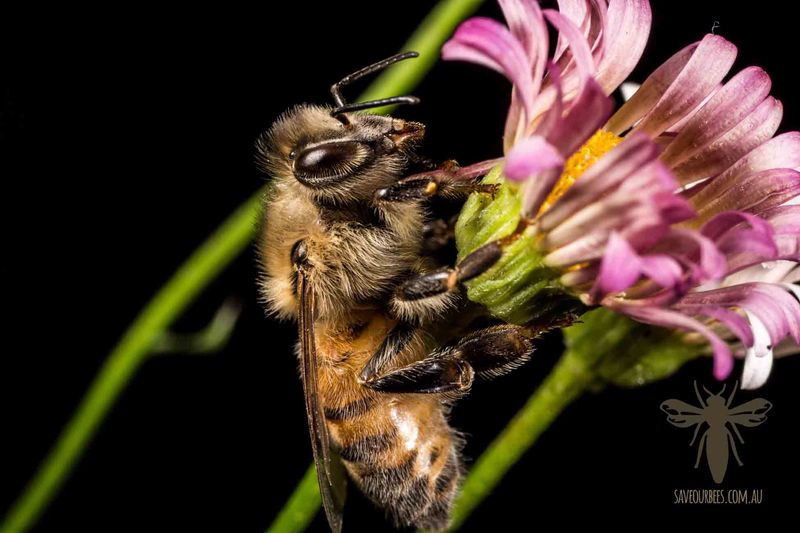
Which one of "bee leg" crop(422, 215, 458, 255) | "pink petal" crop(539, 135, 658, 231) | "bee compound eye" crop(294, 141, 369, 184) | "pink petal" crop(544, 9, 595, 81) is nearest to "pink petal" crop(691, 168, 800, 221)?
"pink petal" crop(539, 135, 658, 231)

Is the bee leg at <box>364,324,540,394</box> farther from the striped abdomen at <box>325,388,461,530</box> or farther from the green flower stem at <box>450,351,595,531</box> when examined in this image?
the green flower stem at <box>450,351,595,531</box>

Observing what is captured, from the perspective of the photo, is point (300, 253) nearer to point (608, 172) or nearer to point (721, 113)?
point (608, 172)

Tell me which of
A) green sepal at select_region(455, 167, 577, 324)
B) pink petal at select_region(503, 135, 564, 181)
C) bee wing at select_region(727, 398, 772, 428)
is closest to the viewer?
pink petal at select_region(503, 135, 564, 181)

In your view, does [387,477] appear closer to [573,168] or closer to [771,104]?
[573,168]

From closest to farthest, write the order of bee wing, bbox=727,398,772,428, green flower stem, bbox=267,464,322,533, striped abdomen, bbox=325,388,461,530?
1. striped abdomen, bbox=325,388,461,530
2. green flower stem, bbox=267,464,322,533
3. bee wing, bbox=727,398,772,428

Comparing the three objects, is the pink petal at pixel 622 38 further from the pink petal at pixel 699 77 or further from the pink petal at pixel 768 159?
the pink petal at pixel 768 159

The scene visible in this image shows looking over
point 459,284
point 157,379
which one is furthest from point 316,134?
point 157,379

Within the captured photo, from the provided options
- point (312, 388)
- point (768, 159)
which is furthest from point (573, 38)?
point (312, 388)
